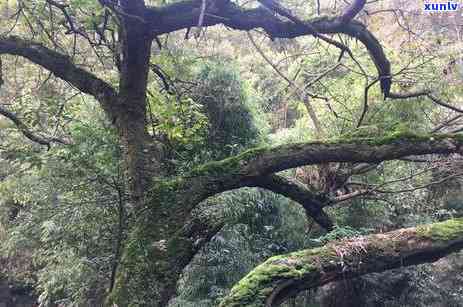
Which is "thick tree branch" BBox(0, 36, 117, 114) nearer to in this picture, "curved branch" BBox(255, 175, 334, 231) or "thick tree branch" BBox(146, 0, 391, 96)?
"thick tree branch" BBox(146, 0, 391, 96)

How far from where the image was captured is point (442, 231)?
346 centimetres

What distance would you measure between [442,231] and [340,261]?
1091 mm

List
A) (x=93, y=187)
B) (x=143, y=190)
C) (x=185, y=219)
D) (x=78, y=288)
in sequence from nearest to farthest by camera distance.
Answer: (x=185, y=219)
(x=143, y=190)
(x=93, y=187)
(x=78, y=288)

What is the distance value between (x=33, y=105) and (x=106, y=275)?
209 centimetres

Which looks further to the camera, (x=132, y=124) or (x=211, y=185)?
(x=132, y=124)

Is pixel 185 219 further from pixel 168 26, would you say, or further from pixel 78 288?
pixel 78 288

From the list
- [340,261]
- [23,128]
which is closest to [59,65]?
[23,128]

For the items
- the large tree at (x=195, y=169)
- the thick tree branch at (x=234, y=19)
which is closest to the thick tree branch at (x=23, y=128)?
the large tree at (x=195, y=169)

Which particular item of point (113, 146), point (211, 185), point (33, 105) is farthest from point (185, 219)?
point (33, 105)

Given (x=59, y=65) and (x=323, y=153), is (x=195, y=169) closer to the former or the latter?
(x=323, y=153)

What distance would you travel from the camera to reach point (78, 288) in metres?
4.77

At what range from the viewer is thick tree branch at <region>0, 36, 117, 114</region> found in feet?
11.8

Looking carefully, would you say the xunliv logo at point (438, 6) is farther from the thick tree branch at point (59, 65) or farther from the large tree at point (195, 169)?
the thick tree branch at point (59, 65)

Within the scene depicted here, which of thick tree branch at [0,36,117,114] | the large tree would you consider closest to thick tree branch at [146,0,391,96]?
the large tree
